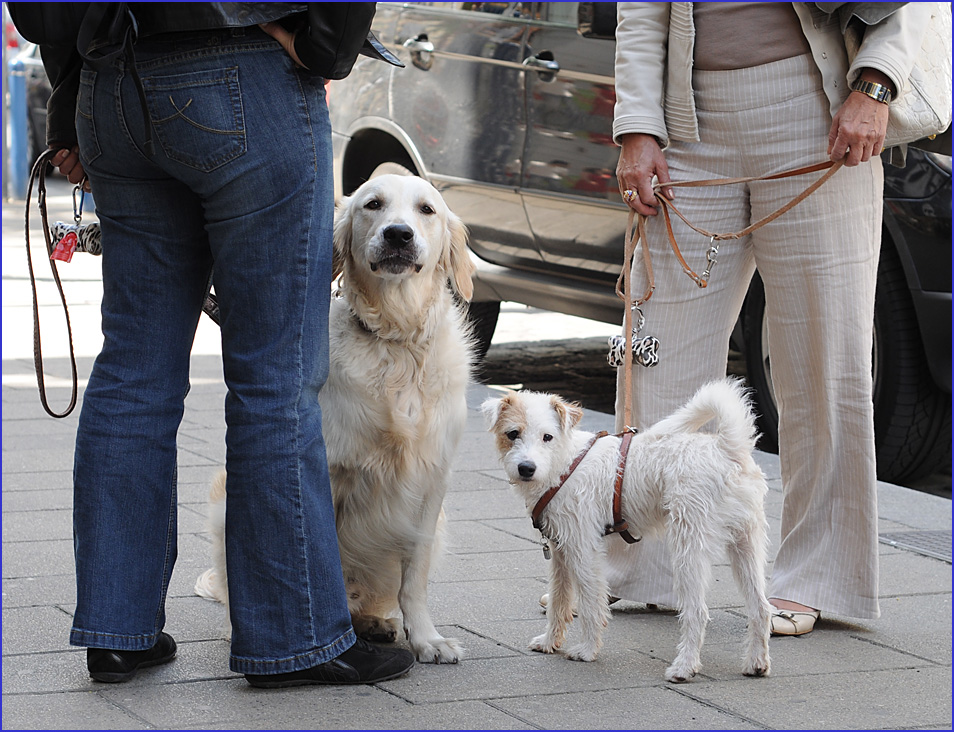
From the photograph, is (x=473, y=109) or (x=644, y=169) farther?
(x=473, y=109)

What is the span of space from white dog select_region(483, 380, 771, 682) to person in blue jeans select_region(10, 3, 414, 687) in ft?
1.88

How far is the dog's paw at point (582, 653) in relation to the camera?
10.6 feet

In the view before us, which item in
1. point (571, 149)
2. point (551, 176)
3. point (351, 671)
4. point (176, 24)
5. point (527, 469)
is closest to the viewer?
point (176, 24)

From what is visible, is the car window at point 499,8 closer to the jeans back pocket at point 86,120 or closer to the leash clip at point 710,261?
the leash clip at point 710,261

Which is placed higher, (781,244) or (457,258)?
(781,244)

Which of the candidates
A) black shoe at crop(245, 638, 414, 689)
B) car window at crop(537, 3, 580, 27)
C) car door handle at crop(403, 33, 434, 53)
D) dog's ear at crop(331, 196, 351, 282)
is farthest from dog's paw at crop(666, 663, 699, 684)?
car door handle at crop(403, 33, 434, 53)

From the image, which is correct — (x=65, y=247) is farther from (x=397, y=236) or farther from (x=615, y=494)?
(x=615, y=494)

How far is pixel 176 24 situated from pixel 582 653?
1.83m

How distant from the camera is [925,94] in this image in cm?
339

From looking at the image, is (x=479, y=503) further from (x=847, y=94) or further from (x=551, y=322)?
(x=551, y=322)

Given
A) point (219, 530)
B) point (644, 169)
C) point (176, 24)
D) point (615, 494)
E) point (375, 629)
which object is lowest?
point (375, 629)

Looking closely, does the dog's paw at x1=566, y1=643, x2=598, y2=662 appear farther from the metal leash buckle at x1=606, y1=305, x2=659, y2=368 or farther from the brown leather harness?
the metal leash buckle at x1=606, y1=305, x2=659, y2=368

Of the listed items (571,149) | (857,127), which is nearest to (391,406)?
(857,127)

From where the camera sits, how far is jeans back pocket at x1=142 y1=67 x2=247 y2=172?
2641 mm
